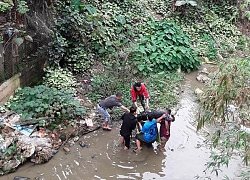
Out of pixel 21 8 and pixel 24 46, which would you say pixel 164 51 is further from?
pixel 21 8

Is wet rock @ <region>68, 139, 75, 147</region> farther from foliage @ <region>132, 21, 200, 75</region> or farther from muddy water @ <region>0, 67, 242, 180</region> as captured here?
foliage @ <region>132, 21, 200, 75</region>

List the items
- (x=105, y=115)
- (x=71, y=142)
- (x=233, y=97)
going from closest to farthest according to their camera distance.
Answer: (x=233, y=97), (x=71, y=142), (x=105, y=115)

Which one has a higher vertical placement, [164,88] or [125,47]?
[125,47]

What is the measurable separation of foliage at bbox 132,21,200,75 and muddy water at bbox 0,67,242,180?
10.6ft

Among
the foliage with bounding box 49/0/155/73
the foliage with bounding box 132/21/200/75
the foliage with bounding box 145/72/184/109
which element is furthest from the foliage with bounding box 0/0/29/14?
the foliage with bounding box 145/72/184/109

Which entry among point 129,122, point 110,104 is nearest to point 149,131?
point 129,122

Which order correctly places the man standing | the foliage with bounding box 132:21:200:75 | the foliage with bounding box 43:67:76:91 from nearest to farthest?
the man standing, the foliage with bounding box 43:67:76:91, the foliage with bounding box 132:21:200:75

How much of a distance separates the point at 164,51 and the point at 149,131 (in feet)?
15.3

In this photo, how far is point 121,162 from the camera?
21.4 ft

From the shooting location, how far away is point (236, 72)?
391 centimetres

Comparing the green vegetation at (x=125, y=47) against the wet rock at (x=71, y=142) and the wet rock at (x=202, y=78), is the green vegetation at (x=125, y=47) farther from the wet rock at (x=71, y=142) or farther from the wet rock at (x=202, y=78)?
the wet rock at (x=71, y=142)

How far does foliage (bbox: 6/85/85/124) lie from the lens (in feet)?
22.9

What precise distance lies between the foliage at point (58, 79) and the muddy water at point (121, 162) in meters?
1.78

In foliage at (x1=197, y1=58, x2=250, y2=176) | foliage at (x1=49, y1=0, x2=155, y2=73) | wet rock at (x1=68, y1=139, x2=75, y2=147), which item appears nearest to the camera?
foliage at (x1=197, y1=58, x2=250, y2=176)
